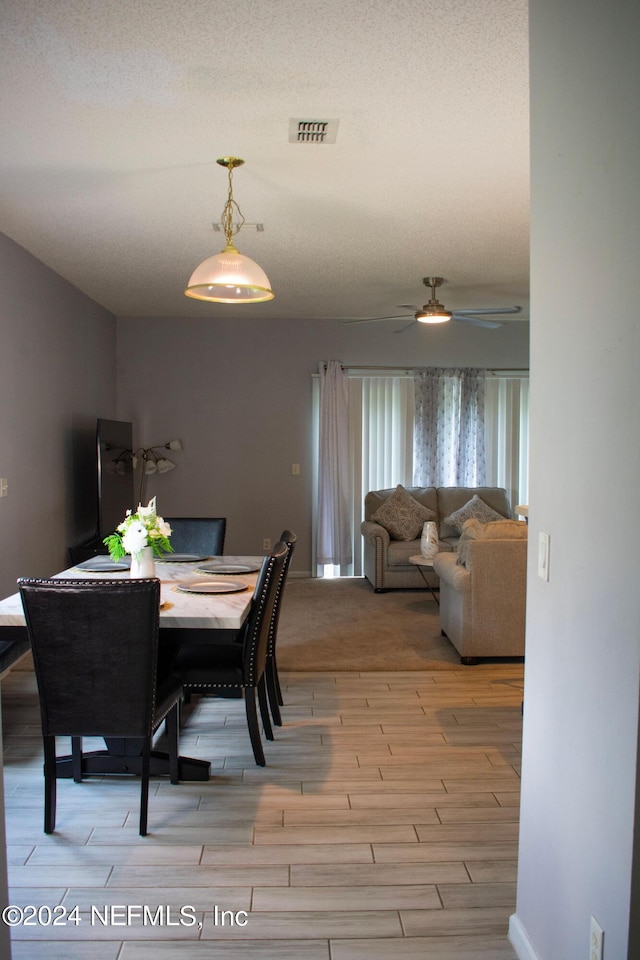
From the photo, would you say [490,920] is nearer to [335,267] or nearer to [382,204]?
[382,204]

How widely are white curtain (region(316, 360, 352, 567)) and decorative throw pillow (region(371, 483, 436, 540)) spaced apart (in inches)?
20.3

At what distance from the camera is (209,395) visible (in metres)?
7.99

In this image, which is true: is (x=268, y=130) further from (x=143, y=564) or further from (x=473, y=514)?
(x=473, y=514)

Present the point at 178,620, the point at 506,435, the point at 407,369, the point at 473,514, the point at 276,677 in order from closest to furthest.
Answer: the point at 178,620, the point at 276,677, the point at 473,514, the point at 407,369, the point at 506,435

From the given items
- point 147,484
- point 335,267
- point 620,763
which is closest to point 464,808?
point 620,763

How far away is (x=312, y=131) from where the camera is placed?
3154mm

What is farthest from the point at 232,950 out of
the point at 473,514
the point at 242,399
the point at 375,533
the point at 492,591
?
the point at 242,399

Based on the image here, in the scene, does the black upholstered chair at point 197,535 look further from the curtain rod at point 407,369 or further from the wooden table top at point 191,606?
the curtain rod at point 407,369

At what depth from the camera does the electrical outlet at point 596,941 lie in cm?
162

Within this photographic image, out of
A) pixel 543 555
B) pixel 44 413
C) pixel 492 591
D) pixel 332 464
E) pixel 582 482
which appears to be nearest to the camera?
pixel 582 482

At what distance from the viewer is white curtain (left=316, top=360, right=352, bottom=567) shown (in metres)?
7.96

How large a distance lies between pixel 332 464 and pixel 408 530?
1115mm

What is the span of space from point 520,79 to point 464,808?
2759 millimetres

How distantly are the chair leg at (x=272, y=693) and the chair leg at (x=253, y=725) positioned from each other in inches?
18.5
